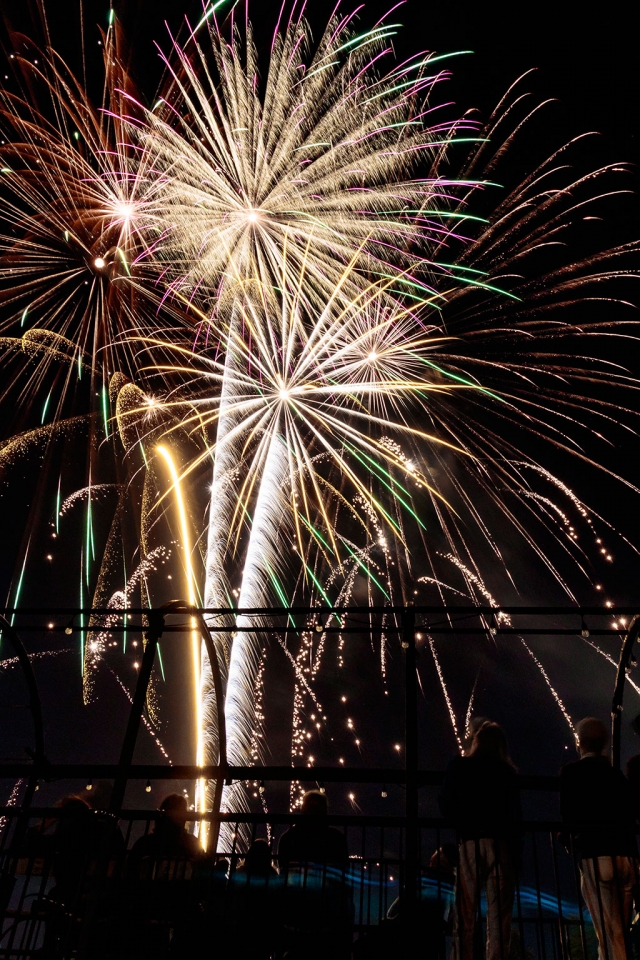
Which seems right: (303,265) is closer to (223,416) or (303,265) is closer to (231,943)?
(223,416)

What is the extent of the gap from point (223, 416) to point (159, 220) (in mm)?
4586

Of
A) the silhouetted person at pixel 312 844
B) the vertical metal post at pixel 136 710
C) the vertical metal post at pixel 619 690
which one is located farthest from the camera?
the vertical metal post at pixel 619 690

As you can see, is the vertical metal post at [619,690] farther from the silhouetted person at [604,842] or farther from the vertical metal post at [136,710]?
the vertical metal post at [136,710]

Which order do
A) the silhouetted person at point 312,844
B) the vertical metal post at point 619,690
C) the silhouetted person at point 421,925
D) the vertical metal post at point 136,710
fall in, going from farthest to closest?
the vertical metal post at point 619,690
the vertical metal post at point 136,710
the silhouetted person at point 312,844
the silhouetted person at point 421,925

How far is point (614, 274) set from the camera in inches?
592

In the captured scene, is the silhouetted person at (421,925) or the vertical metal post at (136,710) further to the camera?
the vertical metal post at (136,710)

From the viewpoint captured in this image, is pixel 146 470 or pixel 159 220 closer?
pixel 159 220

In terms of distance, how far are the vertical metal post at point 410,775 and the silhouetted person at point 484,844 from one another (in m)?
0.38

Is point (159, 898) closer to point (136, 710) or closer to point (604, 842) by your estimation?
point (136, 710)

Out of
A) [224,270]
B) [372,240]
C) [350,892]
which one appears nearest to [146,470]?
[224,270]

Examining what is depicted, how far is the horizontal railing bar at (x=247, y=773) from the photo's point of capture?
20.8 feet

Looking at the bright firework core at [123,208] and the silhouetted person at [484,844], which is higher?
the bright firework core at [123,208]

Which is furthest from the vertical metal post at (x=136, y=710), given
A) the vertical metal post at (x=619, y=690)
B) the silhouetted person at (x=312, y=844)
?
the vertical metal post at (x=619, y=690)

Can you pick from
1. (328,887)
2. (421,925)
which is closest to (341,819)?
(328,887)
